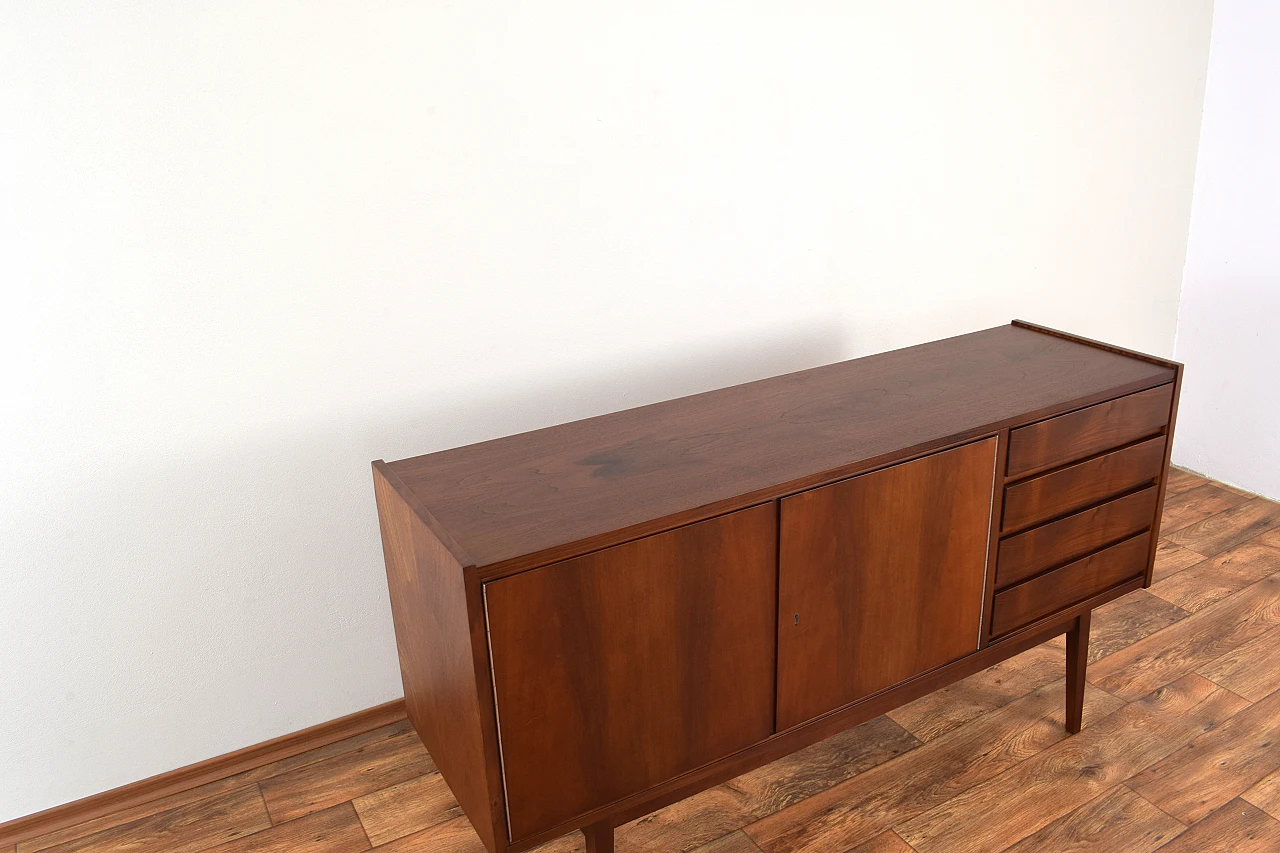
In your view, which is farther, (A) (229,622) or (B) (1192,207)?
(B) (1192,207)

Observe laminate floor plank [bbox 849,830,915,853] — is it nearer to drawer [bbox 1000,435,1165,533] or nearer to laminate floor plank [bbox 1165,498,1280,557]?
drawer [bbox 1000,435,1165,533]

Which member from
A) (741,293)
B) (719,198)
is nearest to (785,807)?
(741,293)

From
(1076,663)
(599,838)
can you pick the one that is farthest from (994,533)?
(599,838)

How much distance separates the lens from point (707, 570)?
1500 millimetres

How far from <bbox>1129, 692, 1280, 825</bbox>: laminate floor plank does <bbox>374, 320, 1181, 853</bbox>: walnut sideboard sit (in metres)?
0.22

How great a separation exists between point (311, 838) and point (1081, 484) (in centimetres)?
157

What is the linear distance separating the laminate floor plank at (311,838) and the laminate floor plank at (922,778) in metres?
0.74

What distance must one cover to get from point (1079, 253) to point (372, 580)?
2.09 metres

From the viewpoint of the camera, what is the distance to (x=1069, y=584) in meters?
1.96

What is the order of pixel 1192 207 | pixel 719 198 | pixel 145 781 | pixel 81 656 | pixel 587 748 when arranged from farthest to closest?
1. pixel 1192 207
2. pixel 719 198
3. pixel 145 781
4. pixel 81 656
5. pixel 587 748

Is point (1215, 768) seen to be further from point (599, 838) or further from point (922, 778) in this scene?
point (599, 838)

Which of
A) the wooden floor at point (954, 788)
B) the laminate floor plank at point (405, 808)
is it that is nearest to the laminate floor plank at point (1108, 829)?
the wooden floor at point (954, 788)

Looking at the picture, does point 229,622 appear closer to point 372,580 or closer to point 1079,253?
point 372,580

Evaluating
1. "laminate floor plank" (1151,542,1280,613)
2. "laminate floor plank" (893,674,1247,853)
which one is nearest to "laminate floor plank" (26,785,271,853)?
"laminate floor plank" (893,674,1247,853)
